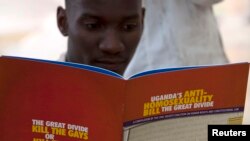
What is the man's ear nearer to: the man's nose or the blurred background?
the man's nose

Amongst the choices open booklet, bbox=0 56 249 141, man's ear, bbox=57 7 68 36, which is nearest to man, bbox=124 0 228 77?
man's ear, bbox=57 7 68 36

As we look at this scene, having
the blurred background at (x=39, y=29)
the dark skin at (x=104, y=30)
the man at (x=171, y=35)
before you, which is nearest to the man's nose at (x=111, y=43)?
the dark skin at (x=104, y=30)

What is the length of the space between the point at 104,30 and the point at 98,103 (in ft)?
0.76

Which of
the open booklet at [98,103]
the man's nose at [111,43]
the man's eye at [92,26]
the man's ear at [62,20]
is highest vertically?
the man's ear at [62,20]

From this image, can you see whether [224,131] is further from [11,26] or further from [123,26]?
[11,26]

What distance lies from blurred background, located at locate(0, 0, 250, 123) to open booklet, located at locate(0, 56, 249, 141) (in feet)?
2.51

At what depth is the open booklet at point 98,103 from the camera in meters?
0.77

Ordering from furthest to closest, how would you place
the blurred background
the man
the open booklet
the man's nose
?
the blurred background → the man → the man's nose → the open booklet

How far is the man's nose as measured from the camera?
95 centimetres

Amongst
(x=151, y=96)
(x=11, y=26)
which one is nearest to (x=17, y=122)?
(x=151, y=96)

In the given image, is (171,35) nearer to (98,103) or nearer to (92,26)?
(92,26)

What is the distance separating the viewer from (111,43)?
3.12 feet

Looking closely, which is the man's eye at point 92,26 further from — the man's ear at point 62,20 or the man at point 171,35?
the man at point 171,35

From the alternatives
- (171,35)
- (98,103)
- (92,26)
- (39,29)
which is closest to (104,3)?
(92,26)
